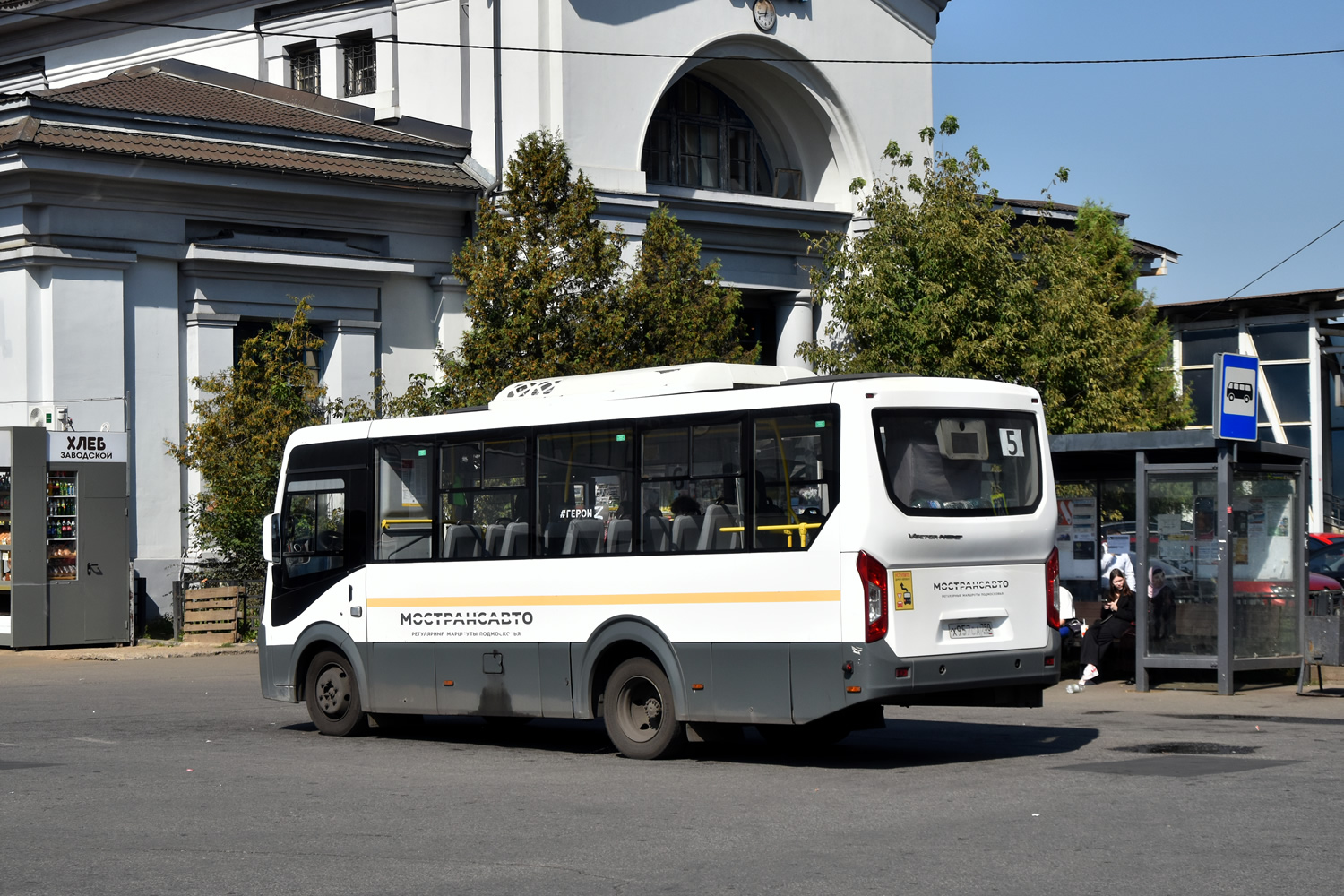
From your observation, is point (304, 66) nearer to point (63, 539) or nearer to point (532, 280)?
point (532, 280)

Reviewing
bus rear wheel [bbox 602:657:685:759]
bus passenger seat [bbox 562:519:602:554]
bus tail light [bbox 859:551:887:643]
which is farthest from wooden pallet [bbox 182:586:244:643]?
bus tail light [bbox 859:551:887:643]

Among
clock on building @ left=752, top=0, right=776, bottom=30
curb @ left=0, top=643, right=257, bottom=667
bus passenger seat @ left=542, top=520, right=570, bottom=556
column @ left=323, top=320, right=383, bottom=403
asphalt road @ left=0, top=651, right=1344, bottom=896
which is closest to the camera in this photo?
asphalt road @ left=0, top=651, right=1344, bottom=896

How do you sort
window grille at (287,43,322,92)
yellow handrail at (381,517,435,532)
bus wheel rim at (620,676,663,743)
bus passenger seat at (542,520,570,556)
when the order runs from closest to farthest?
bus wheel rim at (620,676,663,743) < bus passenger seat at (542,520,570,556) < yellow handrail at (381,517,435,532) < window grille at (287,43,322,92)

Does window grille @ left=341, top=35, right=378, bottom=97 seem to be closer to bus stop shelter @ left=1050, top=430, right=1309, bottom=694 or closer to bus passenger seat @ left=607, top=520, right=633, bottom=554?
bus stop shelter @ left=1050, top=430, right=1309, bottom=694

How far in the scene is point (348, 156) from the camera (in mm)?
31219

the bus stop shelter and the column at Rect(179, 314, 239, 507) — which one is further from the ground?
the column at Rect(179, 314, 239, 507)

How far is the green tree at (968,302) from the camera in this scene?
29.9 metres

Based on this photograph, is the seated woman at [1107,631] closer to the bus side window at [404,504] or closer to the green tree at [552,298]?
the bus side window at [404,504]

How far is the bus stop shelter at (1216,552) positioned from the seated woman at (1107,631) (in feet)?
1.62

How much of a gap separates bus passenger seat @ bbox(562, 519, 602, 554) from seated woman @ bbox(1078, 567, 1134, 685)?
800 centimetres

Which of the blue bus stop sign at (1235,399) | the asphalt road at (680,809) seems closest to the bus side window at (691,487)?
the asphalt road at (680,809)

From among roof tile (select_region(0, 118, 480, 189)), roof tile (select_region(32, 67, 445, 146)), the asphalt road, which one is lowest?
the asphalt road

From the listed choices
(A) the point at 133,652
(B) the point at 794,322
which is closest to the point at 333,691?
(A) the point at 133,652

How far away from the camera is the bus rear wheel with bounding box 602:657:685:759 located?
12930mm
